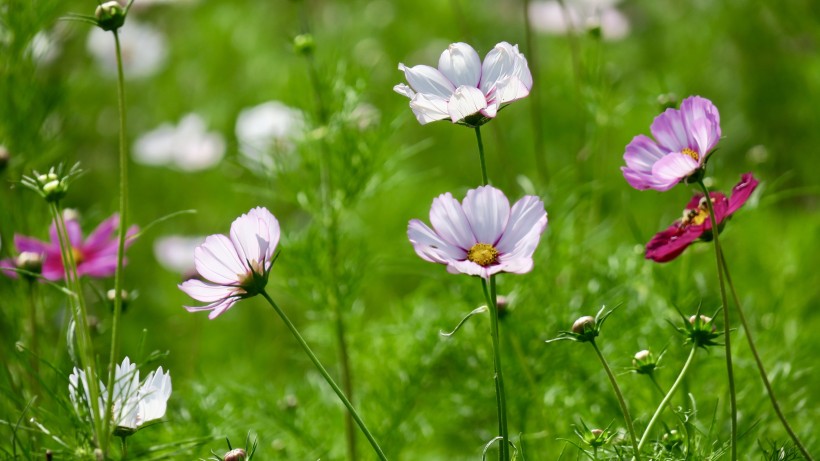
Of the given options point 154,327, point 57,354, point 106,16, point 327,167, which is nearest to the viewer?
point 106,16

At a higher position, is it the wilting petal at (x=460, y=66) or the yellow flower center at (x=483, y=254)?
the wilting petal at (x=460, y=66)

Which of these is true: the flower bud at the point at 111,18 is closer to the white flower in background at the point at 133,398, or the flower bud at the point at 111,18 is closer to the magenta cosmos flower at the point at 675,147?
the white flower in background at the point at 133,398

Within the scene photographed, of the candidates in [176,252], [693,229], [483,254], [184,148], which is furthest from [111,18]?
[184,148]

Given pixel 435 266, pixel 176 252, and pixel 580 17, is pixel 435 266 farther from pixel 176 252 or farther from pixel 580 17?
pixel 580 17

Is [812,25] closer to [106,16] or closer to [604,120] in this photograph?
[604,120]

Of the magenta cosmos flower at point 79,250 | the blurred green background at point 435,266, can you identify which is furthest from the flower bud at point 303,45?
the magenta cosmos flower at point 79,250

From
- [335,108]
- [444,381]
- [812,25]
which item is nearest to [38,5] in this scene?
[335,108]
